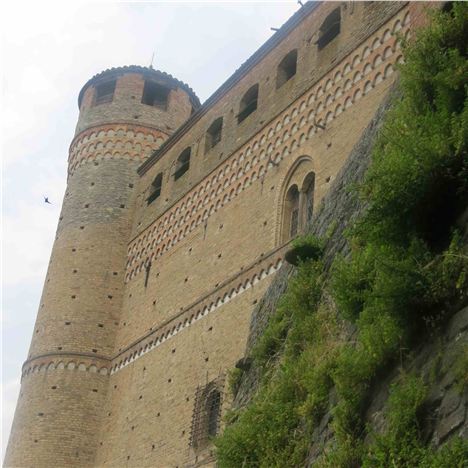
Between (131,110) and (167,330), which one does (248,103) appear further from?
(131,110)

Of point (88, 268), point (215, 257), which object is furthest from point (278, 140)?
point (88, 268)

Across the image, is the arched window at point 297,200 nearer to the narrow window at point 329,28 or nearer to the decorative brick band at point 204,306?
the decorative brick band at point 204,306

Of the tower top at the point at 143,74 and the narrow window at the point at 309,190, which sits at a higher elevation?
the tower top at the point at 143,74

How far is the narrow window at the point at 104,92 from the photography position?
66.4 feet

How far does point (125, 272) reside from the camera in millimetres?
17531

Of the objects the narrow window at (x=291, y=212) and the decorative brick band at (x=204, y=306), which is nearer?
the decorative brick band at (x=204, y=306)

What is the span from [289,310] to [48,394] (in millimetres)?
11119

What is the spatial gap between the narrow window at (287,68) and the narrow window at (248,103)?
2.35 ft

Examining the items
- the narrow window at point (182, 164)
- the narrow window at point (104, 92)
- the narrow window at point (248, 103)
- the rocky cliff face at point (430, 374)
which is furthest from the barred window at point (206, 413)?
the narrow window at point (104, 92)

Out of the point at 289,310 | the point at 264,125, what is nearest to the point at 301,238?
the point at 289,310

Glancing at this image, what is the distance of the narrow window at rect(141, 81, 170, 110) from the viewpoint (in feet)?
66.8

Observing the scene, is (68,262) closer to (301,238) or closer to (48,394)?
(48,394)

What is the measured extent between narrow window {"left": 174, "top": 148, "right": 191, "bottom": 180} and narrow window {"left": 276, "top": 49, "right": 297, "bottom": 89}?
3038mm

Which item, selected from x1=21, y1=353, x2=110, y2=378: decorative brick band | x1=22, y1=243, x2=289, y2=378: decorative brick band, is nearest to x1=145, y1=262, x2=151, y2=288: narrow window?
x1=22, y1=243, x2=289, y2=378: decorative brick band
